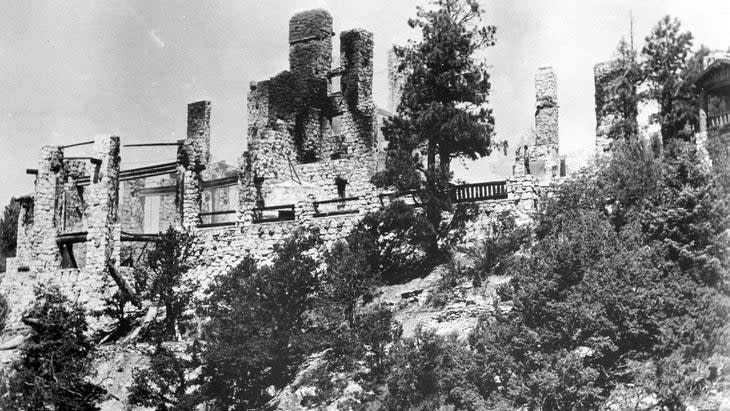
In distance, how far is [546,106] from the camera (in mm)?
37156

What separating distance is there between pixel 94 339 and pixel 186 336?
11.5 ft

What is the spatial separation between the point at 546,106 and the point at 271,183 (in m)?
13.5

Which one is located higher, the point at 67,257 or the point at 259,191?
the point at 259,191

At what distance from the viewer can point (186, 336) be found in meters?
33.6

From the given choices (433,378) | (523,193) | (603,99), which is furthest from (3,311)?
(603,99)

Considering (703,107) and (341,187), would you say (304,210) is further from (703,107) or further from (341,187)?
(703,107)

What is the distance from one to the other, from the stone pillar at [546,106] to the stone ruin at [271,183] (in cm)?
5

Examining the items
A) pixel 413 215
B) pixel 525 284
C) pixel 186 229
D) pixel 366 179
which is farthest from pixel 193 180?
pixel 525 284

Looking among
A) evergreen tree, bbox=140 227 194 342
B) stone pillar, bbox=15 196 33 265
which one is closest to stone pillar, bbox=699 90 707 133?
evergreen tree, bbox=140 227 194 342

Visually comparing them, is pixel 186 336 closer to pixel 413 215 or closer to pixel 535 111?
pixel 413 215

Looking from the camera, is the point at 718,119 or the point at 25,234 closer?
the point at 718,119

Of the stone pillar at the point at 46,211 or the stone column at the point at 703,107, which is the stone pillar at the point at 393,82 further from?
the stone pillar at the point at 46,211

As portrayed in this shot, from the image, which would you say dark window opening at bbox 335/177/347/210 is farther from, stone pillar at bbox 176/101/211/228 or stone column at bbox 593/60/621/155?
stone column at bbox 593/60/621/155

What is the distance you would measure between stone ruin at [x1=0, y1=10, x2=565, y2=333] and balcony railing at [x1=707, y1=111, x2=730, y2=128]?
8.70 m
